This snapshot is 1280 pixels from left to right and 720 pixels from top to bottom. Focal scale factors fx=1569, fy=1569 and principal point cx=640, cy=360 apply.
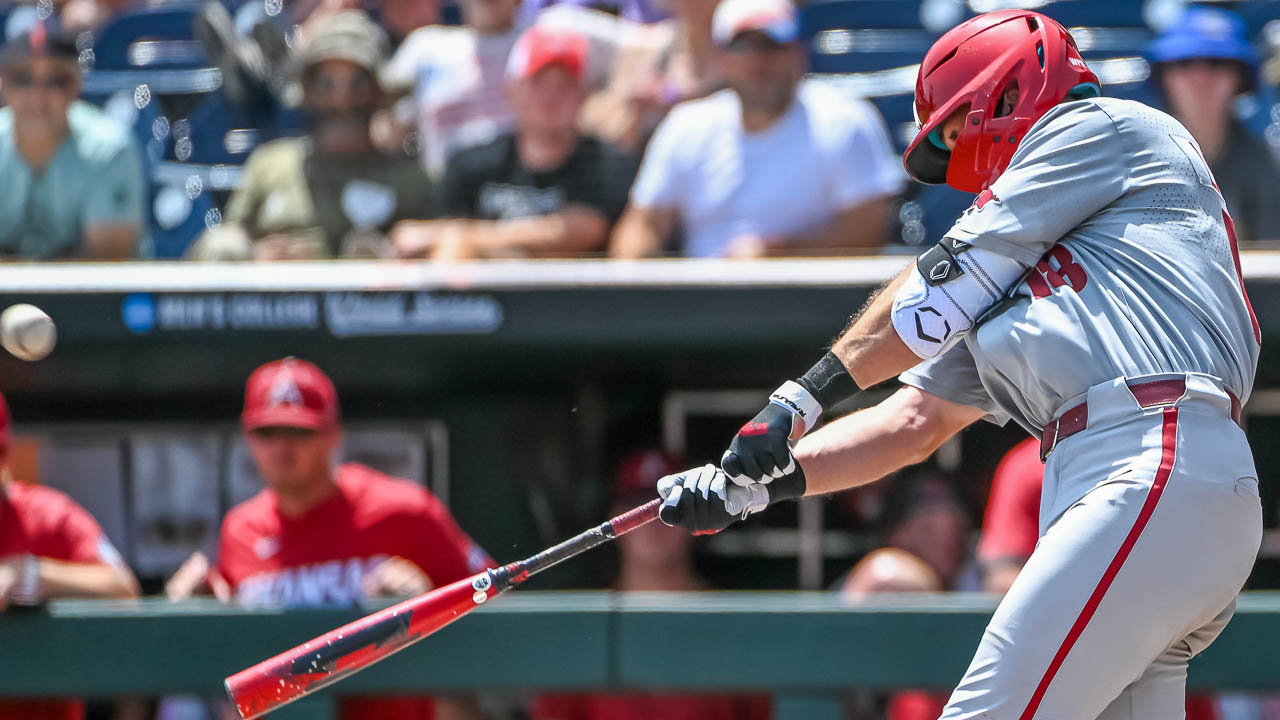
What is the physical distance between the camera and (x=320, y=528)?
4457 mm

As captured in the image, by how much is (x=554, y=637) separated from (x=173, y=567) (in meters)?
2.01

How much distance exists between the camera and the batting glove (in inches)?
105

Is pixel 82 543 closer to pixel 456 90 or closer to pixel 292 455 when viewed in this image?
pixel 292 455

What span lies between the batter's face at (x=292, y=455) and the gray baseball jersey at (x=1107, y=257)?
249 centimetres

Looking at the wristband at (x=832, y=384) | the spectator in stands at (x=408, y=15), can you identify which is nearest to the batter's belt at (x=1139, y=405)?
the wristband at (x=832, y=384)

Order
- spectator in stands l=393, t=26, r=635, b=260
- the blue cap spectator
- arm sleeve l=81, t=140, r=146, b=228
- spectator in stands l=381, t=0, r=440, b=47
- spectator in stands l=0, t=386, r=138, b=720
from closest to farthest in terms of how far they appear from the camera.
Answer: spectator in stands l=0, t=386, r=138, b=720 → the blue cap spectator → spectator in stands l=393, t=26, r=635, b=260 → arm sleeve l=81, t=140, r=146, b=228 → spectator in stands l=381, t=0, r=440, b=47

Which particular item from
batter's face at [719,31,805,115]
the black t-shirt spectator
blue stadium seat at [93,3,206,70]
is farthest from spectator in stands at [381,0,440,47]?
batter's face at [719,31,805,115]

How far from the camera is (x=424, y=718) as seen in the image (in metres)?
4.16

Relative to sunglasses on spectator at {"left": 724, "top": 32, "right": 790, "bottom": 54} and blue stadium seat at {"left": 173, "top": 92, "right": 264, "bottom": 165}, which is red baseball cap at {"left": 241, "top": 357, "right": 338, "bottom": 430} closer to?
blue stadium seat at {"left": 173, "top": 92, "right": 264, "bottom": 165}

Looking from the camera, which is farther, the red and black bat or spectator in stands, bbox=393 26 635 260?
spectator in stands, bbox=393 26 635 260

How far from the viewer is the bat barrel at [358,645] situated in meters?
2.98


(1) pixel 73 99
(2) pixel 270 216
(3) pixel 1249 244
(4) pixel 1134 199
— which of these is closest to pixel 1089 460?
(4) pixel 1134 199

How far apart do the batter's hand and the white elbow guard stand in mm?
418

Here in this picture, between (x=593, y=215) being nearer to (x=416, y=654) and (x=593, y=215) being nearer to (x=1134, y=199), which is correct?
(x=416, y=654)
